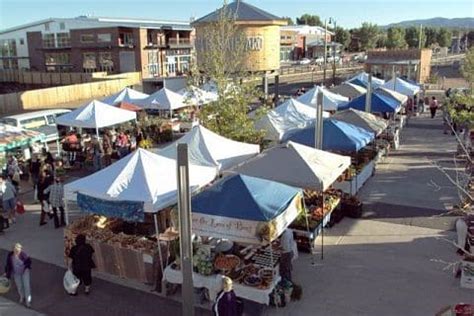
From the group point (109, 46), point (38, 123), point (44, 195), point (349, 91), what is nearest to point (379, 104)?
point (349, 91)

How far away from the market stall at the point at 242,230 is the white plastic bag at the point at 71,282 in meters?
1.77

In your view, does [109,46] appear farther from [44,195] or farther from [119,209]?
[119,209]

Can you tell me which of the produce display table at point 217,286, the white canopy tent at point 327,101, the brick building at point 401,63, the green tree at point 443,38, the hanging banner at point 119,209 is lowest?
the produce display table at point 217,286

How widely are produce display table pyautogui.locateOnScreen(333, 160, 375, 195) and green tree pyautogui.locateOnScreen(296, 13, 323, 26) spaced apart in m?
157

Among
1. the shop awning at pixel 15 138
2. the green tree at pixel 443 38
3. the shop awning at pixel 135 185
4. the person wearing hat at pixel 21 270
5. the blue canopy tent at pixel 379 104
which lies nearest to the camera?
the person wearing hat at pixel 21 270

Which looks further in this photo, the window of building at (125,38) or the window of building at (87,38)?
the window of building at (87,38)

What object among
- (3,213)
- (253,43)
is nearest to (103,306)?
(3,213)

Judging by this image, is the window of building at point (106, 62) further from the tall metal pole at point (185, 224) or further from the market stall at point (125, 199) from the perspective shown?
the tall metal pole at point (185, 224)

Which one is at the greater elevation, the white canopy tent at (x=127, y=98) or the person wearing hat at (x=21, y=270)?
the white canopy tent at (x=127, y=98)

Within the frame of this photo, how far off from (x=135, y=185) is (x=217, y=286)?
2.77 metres

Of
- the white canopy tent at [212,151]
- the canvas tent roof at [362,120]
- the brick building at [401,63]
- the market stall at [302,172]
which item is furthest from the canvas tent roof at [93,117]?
the brick building at [401,63]

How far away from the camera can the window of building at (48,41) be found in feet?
232

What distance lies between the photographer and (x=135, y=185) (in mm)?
9711

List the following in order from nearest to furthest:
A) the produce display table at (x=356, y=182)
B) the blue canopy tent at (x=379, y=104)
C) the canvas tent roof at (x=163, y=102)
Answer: the produce display table at (x=356, y=182) → the blue canopy tent at (x=379, y=104) → the canvas tent roof at (x=163, y=102)
